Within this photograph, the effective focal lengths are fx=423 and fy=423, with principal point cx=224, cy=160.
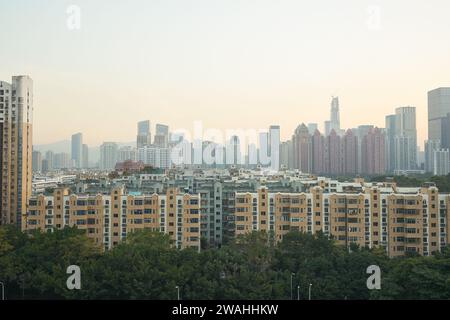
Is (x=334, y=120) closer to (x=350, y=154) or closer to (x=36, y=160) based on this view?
(x=350, y=154)

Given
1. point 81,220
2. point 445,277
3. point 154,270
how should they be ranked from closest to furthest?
point 445,277 < point 154,270 < point 81,220

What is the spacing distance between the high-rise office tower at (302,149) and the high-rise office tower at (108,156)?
2.37 m

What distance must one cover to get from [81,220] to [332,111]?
3101mm

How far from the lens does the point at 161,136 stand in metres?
5.10

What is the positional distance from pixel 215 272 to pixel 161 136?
243 cm

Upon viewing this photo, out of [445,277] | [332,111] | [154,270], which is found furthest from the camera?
[332,111]

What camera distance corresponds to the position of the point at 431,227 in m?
4.77

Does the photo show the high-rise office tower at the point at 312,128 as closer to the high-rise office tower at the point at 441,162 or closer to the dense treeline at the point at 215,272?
the dense treeline at the point at 215,272

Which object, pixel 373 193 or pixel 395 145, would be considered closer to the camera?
pixel 373 193

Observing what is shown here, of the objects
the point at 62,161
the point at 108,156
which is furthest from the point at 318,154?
the point at 62,161

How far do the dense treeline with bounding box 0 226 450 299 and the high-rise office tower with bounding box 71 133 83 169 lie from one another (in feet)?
3.56
